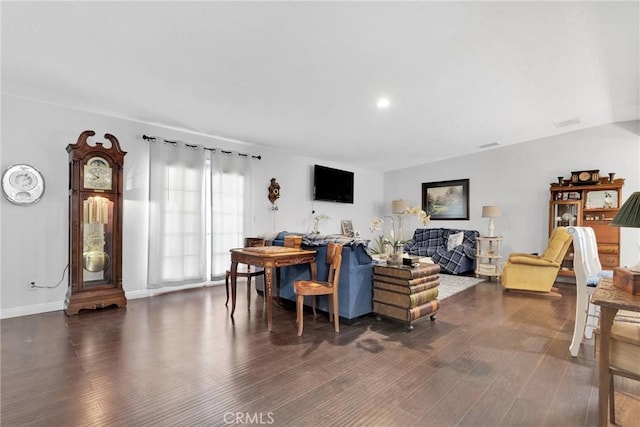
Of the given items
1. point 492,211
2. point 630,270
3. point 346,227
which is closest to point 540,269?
point 492,211

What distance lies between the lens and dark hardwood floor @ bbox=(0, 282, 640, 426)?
67.9 inches

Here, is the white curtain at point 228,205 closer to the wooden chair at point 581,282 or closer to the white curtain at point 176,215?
the white curtain at point 176,215

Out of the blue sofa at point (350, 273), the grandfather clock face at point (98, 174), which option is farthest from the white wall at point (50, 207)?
the blue sofa at point (350, 273)

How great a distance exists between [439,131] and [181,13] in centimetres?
429

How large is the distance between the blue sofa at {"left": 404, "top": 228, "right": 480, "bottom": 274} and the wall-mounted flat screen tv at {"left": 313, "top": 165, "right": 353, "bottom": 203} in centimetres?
186

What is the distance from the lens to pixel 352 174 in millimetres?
7375

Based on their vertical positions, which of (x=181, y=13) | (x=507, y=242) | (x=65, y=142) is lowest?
(x=507, y=242)

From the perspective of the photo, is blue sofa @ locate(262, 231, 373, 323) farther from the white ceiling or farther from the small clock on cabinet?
the small clock on cabinet

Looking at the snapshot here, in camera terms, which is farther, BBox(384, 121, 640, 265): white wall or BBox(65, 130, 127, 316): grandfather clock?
BBox(384, 121, 640, 265): white wall

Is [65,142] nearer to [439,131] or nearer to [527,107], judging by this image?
[439,131]

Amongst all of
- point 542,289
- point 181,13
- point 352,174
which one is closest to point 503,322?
point 542,289

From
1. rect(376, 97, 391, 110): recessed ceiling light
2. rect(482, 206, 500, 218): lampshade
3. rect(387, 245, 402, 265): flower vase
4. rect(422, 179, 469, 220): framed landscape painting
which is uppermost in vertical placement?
rect(376, 97, 391, 110): recessed ceiling light

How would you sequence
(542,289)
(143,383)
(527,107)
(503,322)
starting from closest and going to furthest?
(143,383) < (503,322) < (527,107) < (542,289)

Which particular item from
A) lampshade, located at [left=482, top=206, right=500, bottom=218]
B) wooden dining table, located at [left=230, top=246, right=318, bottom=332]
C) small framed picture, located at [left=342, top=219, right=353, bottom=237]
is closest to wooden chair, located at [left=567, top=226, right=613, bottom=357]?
wooden dining table, located at [left=230, top=246, right=318, bottom=332]
